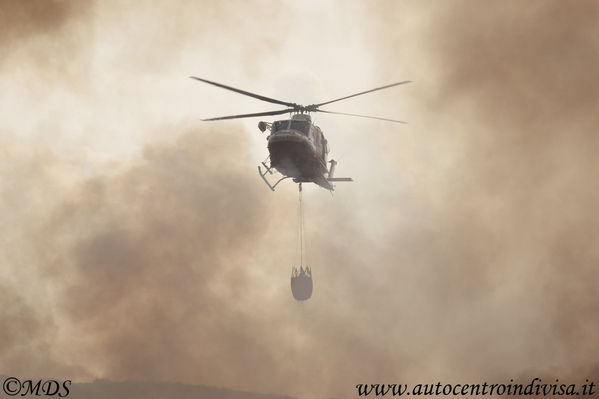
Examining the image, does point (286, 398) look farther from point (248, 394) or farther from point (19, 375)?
point (19, 375)

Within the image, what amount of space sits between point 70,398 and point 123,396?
35.6ft

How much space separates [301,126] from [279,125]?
4.20ft

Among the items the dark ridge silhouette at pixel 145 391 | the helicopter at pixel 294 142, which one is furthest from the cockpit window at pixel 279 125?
the dark ridge silhouette at pixel 145 391

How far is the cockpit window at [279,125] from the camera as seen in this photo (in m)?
31.4

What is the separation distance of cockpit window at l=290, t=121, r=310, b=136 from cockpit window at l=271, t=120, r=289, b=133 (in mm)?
385

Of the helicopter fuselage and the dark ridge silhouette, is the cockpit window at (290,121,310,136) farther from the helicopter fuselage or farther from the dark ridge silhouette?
the dark ridge silhouette

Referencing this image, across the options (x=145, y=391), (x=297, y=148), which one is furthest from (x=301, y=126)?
(x=145, y=391)

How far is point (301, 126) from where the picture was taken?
1243 inches

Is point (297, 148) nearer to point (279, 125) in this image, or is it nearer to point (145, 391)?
point (279, 125)

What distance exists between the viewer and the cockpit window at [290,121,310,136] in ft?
103

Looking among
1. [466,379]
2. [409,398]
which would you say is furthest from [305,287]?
[409,398]

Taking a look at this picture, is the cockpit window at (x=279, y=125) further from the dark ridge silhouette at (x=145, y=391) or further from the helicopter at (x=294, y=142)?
the dark ridge silhouette at (x=145, y=391)

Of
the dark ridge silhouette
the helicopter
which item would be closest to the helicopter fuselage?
the helicopter

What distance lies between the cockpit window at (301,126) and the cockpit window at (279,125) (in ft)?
1.26
